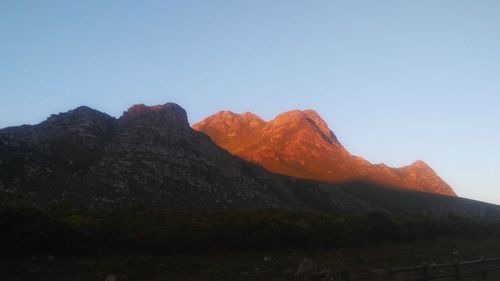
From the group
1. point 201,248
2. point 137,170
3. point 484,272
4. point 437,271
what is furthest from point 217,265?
point 137,170

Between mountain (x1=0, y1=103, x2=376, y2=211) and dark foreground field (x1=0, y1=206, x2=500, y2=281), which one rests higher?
mountain (x1=0, y1=103, x2=376, y2=211)

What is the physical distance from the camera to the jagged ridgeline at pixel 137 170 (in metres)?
67.9

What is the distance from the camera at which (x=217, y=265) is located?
26875mm

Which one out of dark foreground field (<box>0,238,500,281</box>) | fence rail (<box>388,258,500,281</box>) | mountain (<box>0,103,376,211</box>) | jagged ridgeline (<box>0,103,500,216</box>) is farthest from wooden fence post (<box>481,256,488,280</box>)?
mountain (<box>0,103,376,211</box>)

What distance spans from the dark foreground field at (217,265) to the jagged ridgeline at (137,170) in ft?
96.7

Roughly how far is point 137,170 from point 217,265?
60.1m

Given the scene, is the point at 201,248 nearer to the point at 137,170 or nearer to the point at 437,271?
the point at 437,271

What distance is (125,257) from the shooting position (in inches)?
1078

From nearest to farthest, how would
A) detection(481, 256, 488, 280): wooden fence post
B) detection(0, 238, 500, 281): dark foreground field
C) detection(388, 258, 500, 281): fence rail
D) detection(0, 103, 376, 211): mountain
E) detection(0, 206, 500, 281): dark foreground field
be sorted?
detection(388, 258, 500, 281): fence rail → detection(0, 238, 500, 281): dark foreground field → detection(0, 206, 500, 281): dark foreground field → detection(481, 256, 488, 280): wooden fence post → detection(0, 103, 376, 211): mountain

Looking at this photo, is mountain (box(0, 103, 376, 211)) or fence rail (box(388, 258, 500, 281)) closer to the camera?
fence rail (box(388, 258, 500, 281))

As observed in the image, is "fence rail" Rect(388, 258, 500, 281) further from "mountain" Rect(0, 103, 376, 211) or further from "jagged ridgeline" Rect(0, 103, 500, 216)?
"mountain" Rect(0, 103, 376, 211)

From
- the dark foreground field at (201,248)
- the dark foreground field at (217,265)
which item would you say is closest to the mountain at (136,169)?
the dark foreground field at (201,248)

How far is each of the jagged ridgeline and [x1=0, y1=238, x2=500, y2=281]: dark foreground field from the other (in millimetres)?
29464

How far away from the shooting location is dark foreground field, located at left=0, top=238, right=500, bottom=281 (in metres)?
22.6
